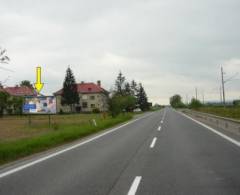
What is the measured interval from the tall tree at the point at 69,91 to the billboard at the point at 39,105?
5302 cm

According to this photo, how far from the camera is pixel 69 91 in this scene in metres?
87.8

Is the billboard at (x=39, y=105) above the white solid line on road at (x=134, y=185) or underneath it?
above

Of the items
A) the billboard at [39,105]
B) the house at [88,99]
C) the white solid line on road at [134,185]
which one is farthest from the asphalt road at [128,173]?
the house at [88,99]

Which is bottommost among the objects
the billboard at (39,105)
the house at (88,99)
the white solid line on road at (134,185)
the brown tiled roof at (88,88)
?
the white solid line on road at (134,185)

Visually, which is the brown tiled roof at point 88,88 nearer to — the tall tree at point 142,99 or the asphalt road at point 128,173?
the tall tree at point 142,99

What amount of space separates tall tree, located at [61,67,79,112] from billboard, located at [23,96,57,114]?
174 feet

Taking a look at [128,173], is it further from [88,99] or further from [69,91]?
[88,99]

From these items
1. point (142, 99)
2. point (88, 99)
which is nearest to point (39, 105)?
point (88, 99)

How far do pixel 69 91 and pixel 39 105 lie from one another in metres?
54.4

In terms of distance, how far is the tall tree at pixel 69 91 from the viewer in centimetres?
8712

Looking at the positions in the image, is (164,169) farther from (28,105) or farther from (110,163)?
(28,105)

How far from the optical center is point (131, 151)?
11.4 m

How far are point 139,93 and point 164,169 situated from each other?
11945cm

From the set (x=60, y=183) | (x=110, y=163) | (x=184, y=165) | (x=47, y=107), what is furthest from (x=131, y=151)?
(x=47, y=107)
